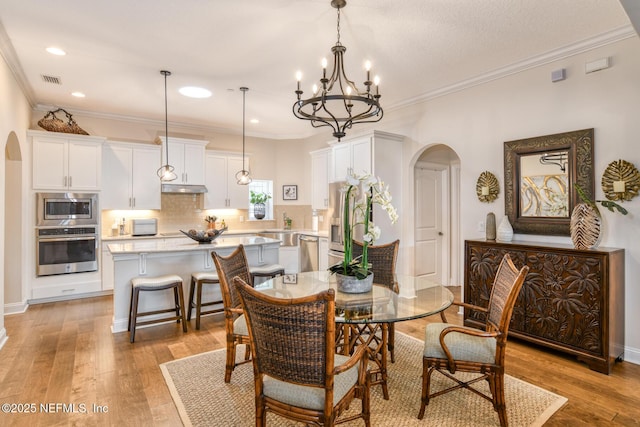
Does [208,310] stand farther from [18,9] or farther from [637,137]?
A: [637,137]

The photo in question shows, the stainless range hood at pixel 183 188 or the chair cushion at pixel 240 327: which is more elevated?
the stainless range hood at pixel 183 188

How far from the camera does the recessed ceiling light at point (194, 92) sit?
182 inches

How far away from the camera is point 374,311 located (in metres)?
2.09

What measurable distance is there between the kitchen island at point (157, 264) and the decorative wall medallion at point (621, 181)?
366cm

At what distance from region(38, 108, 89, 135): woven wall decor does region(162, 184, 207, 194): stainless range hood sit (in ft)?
4.64

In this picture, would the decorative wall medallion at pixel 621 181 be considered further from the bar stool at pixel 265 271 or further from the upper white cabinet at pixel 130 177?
the upper white cabinet at pixel 130 177

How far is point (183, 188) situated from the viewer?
19.9ft

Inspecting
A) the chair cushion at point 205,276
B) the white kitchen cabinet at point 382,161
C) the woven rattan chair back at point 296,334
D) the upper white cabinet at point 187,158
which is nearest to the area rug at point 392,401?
the woven rattan chair back at point 296,334

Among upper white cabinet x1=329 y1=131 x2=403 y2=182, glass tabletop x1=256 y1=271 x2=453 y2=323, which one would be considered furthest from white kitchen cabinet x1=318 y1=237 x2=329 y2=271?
glass tabletop x1=256 y1=271 x2=453 y2=323

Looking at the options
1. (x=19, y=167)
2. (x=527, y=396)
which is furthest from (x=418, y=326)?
(x=19, y=167)

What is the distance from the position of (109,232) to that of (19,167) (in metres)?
1.55

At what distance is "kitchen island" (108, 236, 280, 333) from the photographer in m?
3.81

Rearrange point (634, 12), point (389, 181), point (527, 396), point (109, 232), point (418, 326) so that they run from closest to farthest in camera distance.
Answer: point (634, 12)
point (527, 396)
point (418, 326)
point (389, 181)
point (109, 232)

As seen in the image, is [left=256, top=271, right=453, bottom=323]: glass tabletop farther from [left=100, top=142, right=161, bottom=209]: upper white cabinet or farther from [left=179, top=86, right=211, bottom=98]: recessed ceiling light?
[left=100, top=142, right=161, bottom=209]: upper white cabinet
